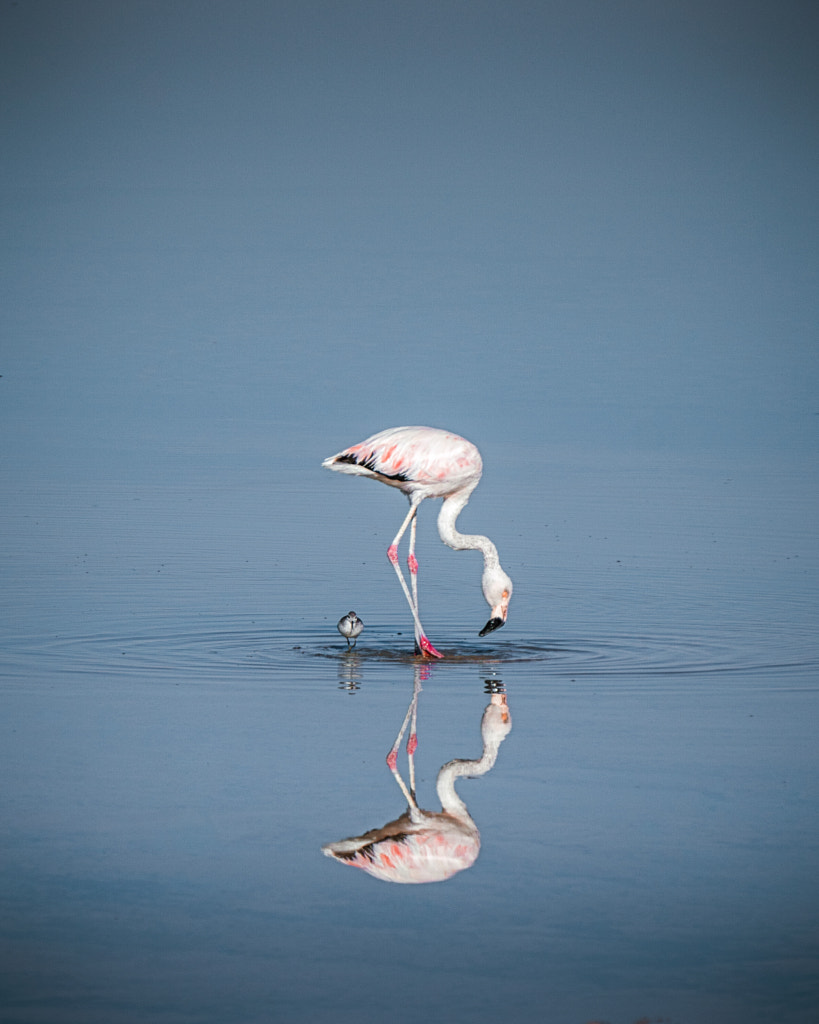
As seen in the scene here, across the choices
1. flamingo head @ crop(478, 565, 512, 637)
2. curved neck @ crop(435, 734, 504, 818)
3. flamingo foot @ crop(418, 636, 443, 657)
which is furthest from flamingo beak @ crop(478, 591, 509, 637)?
curved neck @ crop(435, 734, 504, 818)

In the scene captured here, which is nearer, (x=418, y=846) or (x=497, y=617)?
(x=418, y=846)

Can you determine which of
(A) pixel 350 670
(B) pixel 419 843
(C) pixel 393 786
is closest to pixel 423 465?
(A) pixel 350 670

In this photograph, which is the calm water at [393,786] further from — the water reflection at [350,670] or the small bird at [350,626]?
the small bird at [350,626]

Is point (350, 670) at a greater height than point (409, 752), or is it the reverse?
point (350, 670)

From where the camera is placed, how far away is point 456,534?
1228 centimetres

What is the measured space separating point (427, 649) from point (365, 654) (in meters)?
0.45

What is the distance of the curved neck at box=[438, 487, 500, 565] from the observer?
1190cm

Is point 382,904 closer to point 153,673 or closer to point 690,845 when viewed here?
point 690,845

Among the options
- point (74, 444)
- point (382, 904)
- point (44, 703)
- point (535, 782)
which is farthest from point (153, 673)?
point (74, 444)

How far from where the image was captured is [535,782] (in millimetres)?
7809

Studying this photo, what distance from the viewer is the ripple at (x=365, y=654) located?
10453mm

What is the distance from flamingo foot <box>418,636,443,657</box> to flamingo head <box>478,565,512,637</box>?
36 centimetres

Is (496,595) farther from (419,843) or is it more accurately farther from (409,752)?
(419,843)

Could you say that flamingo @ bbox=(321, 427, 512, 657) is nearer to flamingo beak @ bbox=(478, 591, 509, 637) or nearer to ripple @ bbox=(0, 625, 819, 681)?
flamingo beak @ bbox=(478, 591, 509, 637)
